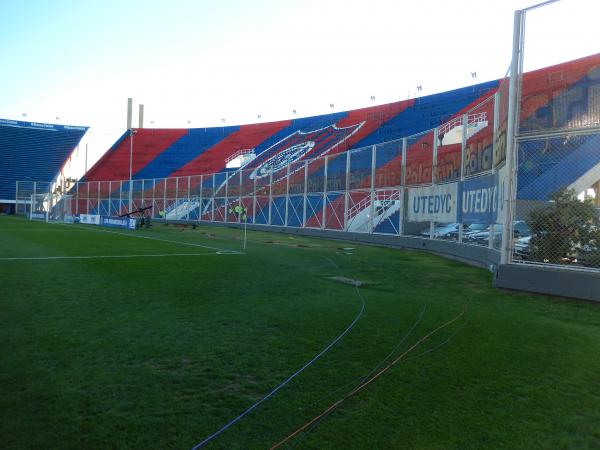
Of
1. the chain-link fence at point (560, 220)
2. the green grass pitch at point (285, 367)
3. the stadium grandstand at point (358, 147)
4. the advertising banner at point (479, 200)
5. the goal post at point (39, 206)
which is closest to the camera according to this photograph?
the green grass pitch at point (285, 367)

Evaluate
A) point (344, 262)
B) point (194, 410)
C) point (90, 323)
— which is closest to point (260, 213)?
point (344, 262)

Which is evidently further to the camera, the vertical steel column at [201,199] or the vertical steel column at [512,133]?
the vertical steel column at [201,199]

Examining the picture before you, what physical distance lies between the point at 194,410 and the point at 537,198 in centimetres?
938

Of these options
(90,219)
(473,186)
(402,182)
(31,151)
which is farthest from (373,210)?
(31,151)

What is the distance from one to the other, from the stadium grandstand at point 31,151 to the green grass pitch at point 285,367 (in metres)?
69.0

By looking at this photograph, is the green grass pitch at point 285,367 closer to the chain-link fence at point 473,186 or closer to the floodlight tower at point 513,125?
the floodlight tower at point 513,125

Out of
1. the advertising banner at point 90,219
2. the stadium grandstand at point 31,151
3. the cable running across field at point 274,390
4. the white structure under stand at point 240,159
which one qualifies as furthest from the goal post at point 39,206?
the cable running across field at point 274,390

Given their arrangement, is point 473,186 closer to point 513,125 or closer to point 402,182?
point 513,125

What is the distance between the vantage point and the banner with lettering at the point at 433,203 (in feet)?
47.1

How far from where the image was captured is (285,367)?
4.09 metres

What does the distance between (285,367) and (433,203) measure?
1284 centimetres

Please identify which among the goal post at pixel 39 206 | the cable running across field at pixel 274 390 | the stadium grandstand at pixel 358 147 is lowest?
the cable running across field at pixel 274 390

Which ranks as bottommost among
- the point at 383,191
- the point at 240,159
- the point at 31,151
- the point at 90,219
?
the point at 90,219

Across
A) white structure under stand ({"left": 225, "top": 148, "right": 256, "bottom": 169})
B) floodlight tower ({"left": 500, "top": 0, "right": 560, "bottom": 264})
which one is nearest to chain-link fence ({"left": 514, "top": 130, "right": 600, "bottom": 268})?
floodlight tower ({"left": 500, "top": 0, "right": 560, "bottom": 264})
